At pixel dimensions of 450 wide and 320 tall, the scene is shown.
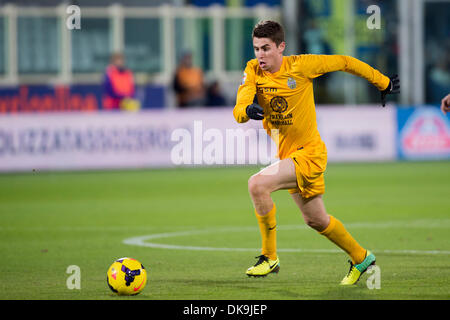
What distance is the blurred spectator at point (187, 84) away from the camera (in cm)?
2309

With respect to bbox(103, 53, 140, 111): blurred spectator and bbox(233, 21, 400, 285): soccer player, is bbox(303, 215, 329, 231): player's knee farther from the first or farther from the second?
bbox(103, 53, 140, 111): blurred spectator

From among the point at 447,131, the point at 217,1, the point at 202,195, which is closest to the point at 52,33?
the point at 217,1

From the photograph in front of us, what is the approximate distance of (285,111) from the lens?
7.96 m

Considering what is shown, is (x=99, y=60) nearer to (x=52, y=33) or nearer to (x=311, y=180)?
(x=52, y=33)

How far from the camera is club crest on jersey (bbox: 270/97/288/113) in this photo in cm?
794

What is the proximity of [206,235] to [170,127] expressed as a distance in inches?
379

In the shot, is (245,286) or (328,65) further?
(328,65)

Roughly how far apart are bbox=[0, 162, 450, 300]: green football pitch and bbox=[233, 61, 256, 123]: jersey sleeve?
50.9 inches

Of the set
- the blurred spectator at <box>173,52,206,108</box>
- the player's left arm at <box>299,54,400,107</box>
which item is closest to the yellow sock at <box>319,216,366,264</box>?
the player's left arm at <box>299,54,400,107</box>

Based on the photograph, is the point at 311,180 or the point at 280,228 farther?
the point at 280,228

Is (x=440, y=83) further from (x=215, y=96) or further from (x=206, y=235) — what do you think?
(x=206, y=235)

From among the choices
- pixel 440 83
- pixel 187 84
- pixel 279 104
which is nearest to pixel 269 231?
pixel 279 104

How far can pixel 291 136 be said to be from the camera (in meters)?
8.02

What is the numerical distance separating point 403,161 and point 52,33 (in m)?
11.2
